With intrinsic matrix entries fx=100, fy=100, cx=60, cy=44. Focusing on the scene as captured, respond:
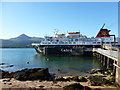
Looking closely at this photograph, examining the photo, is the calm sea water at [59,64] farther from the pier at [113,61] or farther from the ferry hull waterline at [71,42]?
the ferry hull waterline at [71,42]

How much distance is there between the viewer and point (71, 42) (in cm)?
4625

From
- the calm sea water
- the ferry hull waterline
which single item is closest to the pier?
the calm sea water

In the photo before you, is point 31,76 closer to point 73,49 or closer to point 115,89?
point 115,89

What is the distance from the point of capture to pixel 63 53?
4109 cm

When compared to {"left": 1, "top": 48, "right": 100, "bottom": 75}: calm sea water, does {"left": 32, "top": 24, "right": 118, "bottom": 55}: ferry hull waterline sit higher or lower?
higher

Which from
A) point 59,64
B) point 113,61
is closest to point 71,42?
point 59,64

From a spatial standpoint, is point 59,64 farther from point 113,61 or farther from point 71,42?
point 71,42

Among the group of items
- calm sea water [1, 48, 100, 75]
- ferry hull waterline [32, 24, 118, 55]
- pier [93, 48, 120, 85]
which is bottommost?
calm sea water [1, 48, 100, 75]

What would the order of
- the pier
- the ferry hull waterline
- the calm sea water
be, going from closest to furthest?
the pier < the calm sea water < the ferry hull waterline

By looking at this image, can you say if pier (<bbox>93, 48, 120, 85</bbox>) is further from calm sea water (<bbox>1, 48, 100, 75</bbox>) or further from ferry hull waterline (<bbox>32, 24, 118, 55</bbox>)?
ferry hull waterline (<bbox>32, 24, 118, 55</bbox>)

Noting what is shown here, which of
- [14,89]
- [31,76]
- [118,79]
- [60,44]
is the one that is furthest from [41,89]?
[60,44]

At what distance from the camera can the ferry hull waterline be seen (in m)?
41.3

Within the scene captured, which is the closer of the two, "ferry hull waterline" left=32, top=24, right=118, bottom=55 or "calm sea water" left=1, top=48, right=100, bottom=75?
"calm sea water" left=1, top=48, right=100, bottom=75

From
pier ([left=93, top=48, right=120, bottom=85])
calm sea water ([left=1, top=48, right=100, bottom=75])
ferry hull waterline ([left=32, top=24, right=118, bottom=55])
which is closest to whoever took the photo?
pier ([left=93, top=48, right=120, bottom=85])
